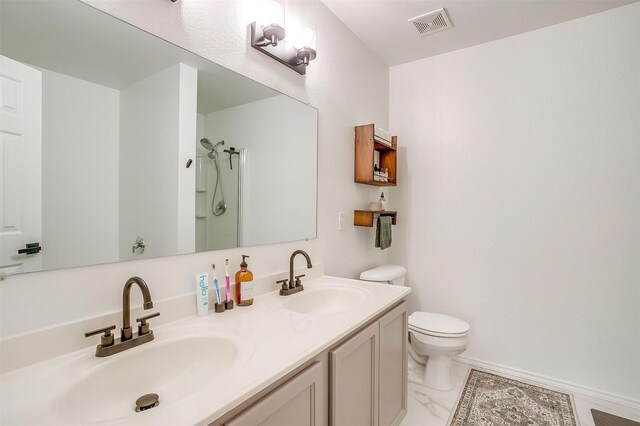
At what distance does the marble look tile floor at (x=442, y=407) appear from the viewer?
5.84 ft

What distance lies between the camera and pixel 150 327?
1.04 meters

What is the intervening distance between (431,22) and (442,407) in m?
2.53

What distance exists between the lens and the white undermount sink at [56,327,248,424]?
2.47ft

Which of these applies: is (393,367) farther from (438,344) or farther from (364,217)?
(364,217)

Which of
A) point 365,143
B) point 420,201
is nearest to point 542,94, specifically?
point 420,201

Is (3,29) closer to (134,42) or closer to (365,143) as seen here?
(134,42)

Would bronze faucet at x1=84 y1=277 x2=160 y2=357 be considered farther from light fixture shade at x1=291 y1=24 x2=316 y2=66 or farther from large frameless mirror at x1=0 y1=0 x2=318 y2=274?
light fixture shade at x1=291 y1=24 x2=316 y2=66

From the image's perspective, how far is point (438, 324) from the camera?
212 cm

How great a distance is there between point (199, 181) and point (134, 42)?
514 millimetres

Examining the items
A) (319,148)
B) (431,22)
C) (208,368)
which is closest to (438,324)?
(319,148)

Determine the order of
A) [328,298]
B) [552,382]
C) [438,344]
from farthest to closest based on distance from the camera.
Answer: [552,382] → [438,344] → [328,298]

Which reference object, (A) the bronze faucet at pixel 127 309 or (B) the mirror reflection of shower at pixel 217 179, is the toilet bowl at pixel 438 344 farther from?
(A) the bronze faucet at pixel 127 309

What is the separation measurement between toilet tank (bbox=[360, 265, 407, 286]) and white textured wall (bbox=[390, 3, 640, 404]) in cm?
32

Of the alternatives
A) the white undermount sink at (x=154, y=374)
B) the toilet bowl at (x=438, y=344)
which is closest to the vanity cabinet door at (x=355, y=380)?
the white undermount sink at (x=154, y=374)
